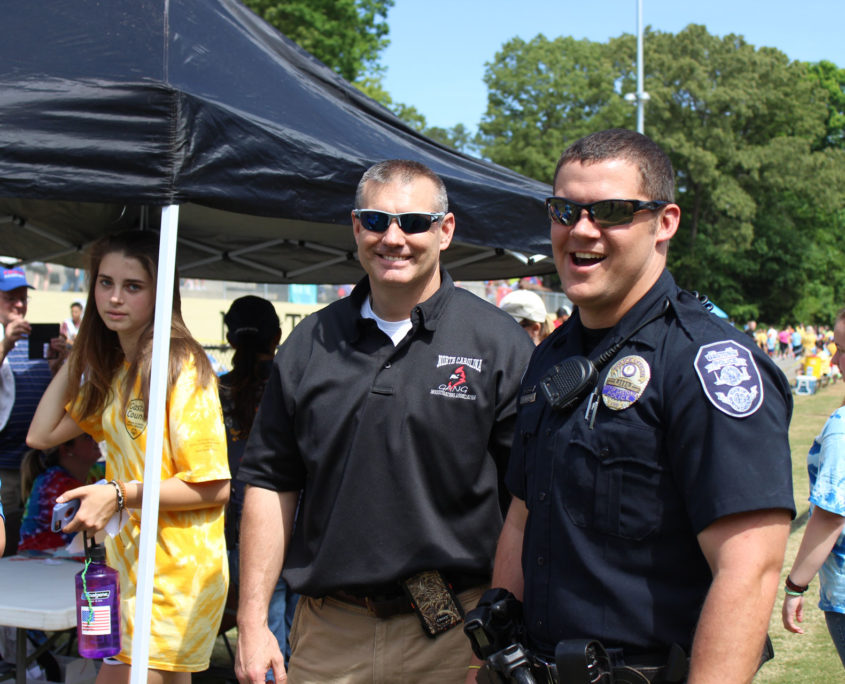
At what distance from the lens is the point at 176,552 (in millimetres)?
2836

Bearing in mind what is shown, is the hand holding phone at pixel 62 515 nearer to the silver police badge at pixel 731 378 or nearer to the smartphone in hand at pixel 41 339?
the silver police badge at pixel 731 378

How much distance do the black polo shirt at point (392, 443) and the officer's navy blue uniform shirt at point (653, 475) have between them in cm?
54

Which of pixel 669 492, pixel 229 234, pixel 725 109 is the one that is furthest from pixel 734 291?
pixel 669 492

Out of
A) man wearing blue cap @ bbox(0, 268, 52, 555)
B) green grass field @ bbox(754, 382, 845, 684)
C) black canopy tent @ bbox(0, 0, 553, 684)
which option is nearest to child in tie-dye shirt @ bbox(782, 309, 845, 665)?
green grass field @ bbox(754, 382, 845, 684)

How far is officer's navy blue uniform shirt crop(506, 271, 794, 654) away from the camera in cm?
151

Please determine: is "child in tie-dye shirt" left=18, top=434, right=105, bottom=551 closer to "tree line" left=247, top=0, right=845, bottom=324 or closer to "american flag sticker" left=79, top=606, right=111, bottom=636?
"american flag sticker" left=79, top=606, right=111, bottom=636

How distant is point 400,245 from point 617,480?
0.99m

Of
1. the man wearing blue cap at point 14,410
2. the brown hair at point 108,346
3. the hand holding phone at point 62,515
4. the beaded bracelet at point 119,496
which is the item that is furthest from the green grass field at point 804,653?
the man wearing blue cap at point 14,410

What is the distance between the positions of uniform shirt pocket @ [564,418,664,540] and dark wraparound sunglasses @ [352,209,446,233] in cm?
90

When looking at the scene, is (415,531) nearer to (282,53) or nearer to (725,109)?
(282,53)

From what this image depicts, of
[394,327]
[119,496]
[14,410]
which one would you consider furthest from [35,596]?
[394,327]

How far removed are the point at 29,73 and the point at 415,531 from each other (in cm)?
189

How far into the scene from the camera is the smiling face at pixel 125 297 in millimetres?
2971

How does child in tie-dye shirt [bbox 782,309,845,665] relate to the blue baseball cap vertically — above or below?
below
